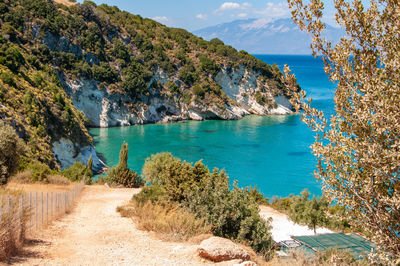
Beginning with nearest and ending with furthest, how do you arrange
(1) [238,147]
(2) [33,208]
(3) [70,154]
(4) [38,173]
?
(2) [33,208], (4) [38,173], (3) [70,154], (1) [238,147]

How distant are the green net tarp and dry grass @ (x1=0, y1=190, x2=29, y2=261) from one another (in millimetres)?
12044

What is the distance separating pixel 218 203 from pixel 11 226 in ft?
20.5

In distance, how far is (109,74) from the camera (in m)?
73.5

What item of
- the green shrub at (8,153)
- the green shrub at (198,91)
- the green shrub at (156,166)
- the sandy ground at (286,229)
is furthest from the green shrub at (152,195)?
the green shrub at (198,91)

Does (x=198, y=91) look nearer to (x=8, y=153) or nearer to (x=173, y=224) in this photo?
(x=8, y=153)

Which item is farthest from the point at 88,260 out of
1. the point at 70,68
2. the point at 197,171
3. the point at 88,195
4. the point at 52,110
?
the point at 70,68

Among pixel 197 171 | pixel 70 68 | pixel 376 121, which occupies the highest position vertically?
pixel 70 68

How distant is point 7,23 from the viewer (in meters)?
56.8

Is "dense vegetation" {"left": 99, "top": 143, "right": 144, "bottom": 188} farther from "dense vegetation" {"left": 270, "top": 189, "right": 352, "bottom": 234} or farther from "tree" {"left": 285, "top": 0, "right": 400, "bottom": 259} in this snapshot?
"tree" {"left": 285, "top": 0, "right": 400, "bottom": 259}

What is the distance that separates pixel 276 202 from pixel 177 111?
187 ft

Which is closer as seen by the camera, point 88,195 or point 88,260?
point 88,260

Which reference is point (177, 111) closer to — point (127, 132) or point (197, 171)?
point (127, 132)

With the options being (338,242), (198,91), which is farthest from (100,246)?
(198,91)

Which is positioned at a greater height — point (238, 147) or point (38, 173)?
point (38, 173)
